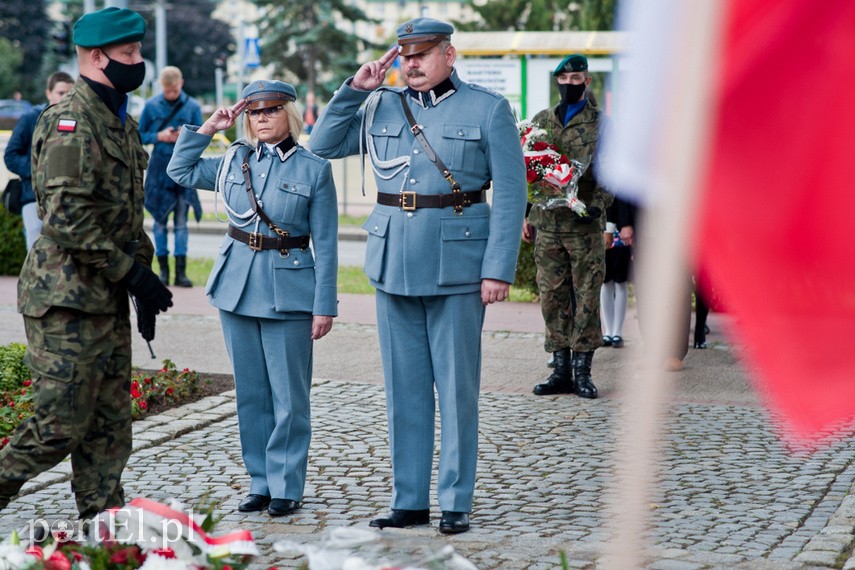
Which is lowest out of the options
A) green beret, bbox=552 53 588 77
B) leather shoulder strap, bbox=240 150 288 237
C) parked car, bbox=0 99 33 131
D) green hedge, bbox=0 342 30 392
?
parked car, bbox=0 99 33 131

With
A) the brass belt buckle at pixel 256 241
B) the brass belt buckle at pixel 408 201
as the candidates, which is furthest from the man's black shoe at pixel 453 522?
the brass belt buckle at pixel 256 241

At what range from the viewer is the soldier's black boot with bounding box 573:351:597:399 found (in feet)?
28.8

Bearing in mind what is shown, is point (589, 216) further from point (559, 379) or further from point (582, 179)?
point (559, 379)

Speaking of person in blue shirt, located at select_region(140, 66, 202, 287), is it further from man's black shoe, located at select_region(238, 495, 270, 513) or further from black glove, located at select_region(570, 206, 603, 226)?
man's black shoe, located at select_region(238, 495, 270, 513)

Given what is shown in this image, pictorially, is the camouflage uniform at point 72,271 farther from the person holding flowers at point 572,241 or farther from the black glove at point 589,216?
the black glove at point 589,216

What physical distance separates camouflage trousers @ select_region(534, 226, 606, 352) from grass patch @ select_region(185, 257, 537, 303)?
15.9 ft

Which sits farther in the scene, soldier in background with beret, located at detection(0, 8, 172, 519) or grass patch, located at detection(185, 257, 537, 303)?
grass patch, located at detection(185, 257, 537, 303)

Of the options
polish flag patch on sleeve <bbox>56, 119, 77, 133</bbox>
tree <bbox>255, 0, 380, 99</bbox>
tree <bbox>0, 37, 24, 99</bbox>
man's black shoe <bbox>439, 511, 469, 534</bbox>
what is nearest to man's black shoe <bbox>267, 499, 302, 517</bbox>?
man's black shoe <bbox>439, 511, 469, 534</bbox>

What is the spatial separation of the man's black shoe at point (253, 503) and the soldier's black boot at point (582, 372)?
10.6 ft

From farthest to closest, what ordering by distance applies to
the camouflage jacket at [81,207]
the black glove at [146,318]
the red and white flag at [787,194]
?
the black glove at [146,318], the camouflage jacket at [81,207], the red and white flag at [787,194]

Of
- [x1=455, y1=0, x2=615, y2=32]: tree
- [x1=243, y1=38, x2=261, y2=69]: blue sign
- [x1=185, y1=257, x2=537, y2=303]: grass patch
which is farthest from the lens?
[x1=455, y1=0, x2=615, y2=32]: tree

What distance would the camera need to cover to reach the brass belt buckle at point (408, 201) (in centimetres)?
573

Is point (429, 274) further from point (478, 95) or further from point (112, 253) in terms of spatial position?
point (112, 253)

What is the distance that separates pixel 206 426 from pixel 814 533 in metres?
3.66
